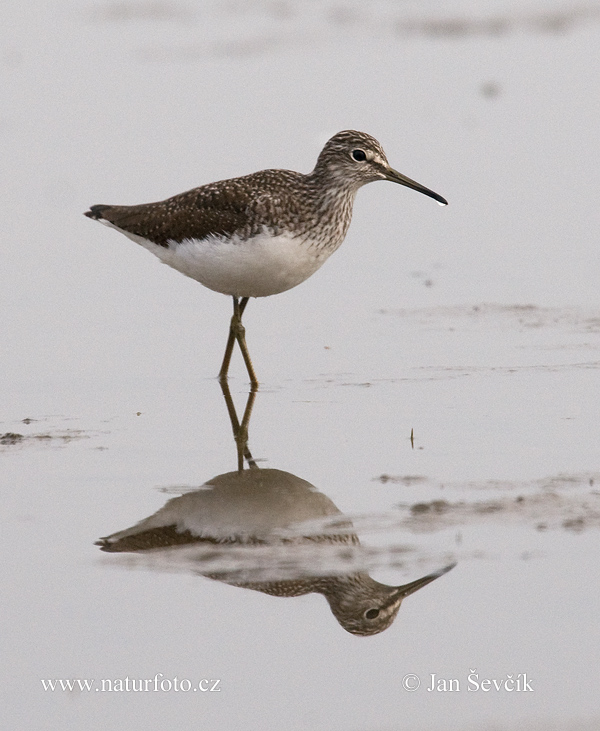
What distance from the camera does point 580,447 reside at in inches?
295

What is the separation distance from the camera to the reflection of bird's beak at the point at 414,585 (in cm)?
578

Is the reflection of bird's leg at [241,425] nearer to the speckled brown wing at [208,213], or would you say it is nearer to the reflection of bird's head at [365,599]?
the speckled brown wing at [208,213]

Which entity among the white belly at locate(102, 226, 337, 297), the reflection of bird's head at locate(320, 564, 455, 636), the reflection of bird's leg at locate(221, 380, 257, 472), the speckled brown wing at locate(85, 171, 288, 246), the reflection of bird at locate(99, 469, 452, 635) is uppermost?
the speckled brown wing at locate(85, 171, 288, 246)

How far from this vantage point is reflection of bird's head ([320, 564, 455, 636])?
5617mm

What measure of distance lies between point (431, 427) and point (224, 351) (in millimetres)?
2366

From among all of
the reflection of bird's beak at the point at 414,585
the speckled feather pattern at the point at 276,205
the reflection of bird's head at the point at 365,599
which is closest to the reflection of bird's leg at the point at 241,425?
the speckled feather pattern at the point at 276,205

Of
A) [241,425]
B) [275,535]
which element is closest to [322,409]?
[241,425]

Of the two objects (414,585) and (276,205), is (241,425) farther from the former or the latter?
(414,585)

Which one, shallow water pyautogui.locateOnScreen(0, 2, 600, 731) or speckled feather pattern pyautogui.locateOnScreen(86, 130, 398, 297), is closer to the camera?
shallow water pyautogui.locateOnScreen(0, 2, 600, 731)

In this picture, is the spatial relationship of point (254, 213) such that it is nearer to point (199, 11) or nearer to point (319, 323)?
point (319, 323)

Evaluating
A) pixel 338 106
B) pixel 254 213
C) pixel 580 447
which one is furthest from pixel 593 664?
pixel 338 106

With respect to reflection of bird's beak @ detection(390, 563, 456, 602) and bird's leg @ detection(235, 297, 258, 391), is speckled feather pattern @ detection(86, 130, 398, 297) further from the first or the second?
reflection of bird's beak @ detection(390, 563, 456, 602)

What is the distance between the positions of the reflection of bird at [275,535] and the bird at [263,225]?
6.06 feet

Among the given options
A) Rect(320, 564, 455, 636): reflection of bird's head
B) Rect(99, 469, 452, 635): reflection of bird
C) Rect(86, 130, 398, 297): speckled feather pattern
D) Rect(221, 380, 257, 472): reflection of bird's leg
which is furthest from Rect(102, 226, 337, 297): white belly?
Rect(320, 564, 455, 636): reflection of bird's head
